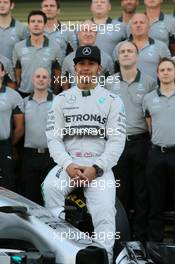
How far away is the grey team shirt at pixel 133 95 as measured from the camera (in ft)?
26.6

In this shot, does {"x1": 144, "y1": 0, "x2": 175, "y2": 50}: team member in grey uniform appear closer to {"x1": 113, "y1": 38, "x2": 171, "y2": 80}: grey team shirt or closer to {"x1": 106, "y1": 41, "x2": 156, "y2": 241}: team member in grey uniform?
{"x1": 113, "y1": 38, "x2": 171, "y2": 80}: grey team shirt

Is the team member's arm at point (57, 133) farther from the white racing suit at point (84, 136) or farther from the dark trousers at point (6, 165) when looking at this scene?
the dark trousers at point (6, 165)

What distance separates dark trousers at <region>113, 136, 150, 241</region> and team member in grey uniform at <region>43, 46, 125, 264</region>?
7.23 feet

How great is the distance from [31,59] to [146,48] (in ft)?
4.20

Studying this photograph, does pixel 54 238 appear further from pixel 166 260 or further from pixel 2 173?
pixel 2 173

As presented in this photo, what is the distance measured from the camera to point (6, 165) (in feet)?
26.8

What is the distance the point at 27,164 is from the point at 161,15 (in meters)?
2.51

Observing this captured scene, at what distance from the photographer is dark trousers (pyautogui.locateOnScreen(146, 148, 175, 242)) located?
7.79 meters

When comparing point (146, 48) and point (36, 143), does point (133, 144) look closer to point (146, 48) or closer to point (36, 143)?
point (36, 143)

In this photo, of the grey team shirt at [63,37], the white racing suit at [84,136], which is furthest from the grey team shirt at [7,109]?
the white racing suit at [84,136]

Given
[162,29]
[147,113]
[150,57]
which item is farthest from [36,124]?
[162,29]

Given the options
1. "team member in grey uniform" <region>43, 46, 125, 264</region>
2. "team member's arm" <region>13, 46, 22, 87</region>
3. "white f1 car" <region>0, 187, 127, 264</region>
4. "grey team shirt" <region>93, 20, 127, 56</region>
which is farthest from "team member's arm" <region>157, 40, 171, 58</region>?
"white f1 car" <region>0, 187, 127, 264</region>

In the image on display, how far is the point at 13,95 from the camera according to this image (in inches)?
→ 325

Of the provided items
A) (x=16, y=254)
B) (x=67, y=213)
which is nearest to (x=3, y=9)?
(x=67, y=213)
